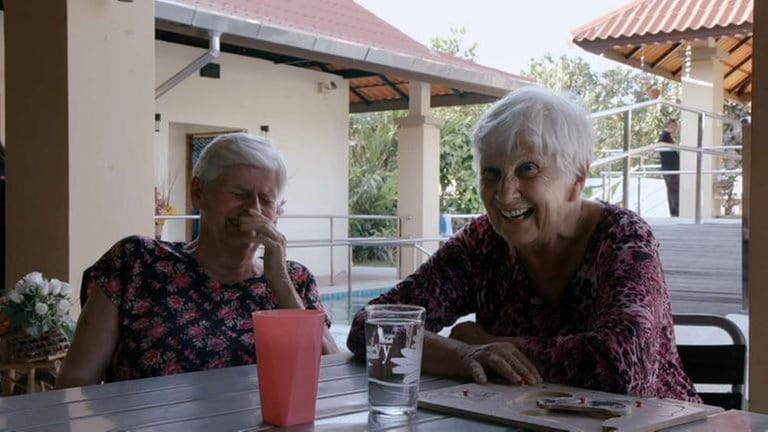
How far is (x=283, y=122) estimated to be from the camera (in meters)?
10.6

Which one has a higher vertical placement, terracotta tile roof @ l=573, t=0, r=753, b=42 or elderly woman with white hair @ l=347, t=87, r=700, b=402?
terracotta tile roof @ l=573, t=0, r=753, b=42

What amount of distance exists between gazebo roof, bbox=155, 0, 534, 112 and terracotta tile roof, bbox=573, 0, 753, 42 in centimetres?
165

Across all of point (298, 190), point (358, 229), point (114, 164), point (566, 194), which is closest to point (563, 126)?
point (566, 194)

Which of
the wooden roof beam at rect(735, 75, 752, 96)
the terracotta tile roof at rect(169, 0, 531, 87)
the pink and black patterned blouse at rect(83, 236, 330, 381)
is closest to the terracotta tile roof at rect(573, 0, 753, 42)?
the terracotta tile roof at rect(169, 0, 531, 87)

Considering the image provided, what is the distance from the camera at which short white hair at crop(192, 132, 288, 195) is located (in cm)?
210

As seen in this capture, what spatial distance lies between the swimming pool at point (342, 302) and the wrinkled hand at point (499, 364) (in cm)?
629

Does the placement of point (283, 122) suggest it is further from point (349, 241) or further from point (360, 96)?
point (349, 241)

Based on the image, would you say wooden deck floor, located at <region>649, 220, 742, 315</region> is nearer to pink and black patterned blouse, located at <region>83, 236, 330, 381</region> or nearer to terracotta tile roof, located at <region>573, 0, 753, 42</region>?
terracotta tile roof, located at <region>573, 0, 753, 42</region>

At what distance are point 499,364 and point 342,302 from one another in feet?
24.8

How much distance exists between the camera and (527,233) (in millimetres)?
1737

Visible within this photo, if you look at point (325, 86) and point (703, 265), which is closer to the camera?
point (703, 265)

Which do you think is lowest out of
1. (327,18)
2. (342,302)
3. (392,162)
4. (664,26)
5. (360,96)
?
(342,302)

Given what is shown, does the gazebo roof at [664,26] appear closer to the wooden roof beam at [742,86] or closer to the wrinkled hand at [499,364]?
the wooden roof beam at [742,86]

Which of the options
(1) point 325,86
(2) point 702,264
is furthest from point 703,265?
(1) point 325,86
